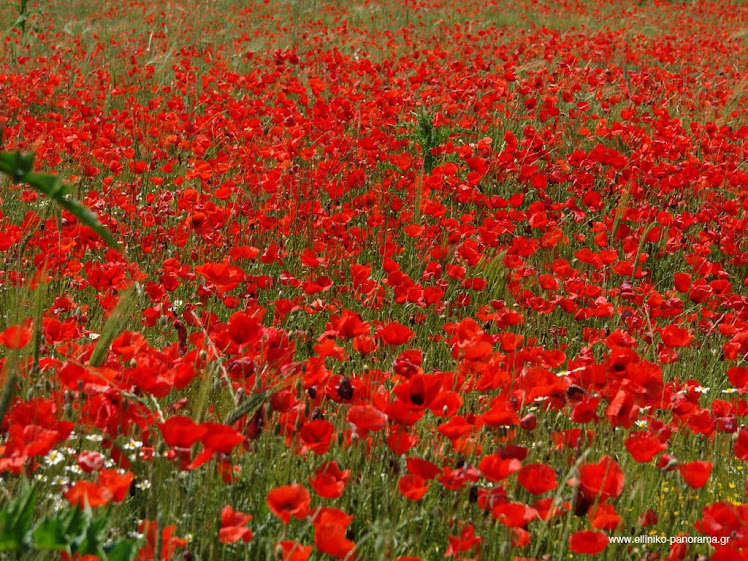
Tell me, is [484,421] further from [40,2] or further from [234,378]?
[40,2]

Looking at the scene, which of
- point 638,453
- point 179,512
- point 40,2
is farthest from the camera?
point 40,2

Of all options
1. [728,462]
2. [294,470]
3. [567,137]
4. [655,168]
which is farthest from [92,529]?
[567,137]

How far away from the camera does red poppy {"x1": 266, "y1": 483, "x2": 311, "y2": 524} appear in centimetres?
131

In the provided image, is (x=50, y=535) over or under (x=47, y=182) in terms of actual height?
under

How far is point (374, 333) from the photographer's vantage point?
274 cm

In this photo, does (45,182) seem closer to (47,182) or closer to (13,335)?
(47,182)

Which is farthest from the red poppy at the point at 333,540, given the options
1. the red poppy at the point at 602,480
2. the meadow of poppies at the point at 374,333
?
the red poppy at the point at 602,480

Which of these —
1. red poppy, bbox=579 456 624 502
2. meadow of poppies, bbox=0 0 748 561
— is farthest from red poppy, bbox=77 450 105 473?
red poppy, bbox=579 456 624 502

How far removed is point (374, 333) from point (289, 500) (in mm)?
1420

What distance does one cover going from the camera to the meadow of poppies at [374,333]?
1.47m

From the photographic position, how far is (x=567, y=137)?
18.1ft

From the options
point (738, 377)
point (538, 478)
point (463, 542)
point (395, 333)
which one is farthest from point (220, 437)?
point (738, 377)

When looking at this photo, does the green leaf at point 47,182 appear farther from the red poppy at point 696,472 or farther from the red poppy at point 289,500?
the red poppy at point 696,472

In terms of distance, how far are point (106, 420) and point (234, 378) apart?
1.40 ft
